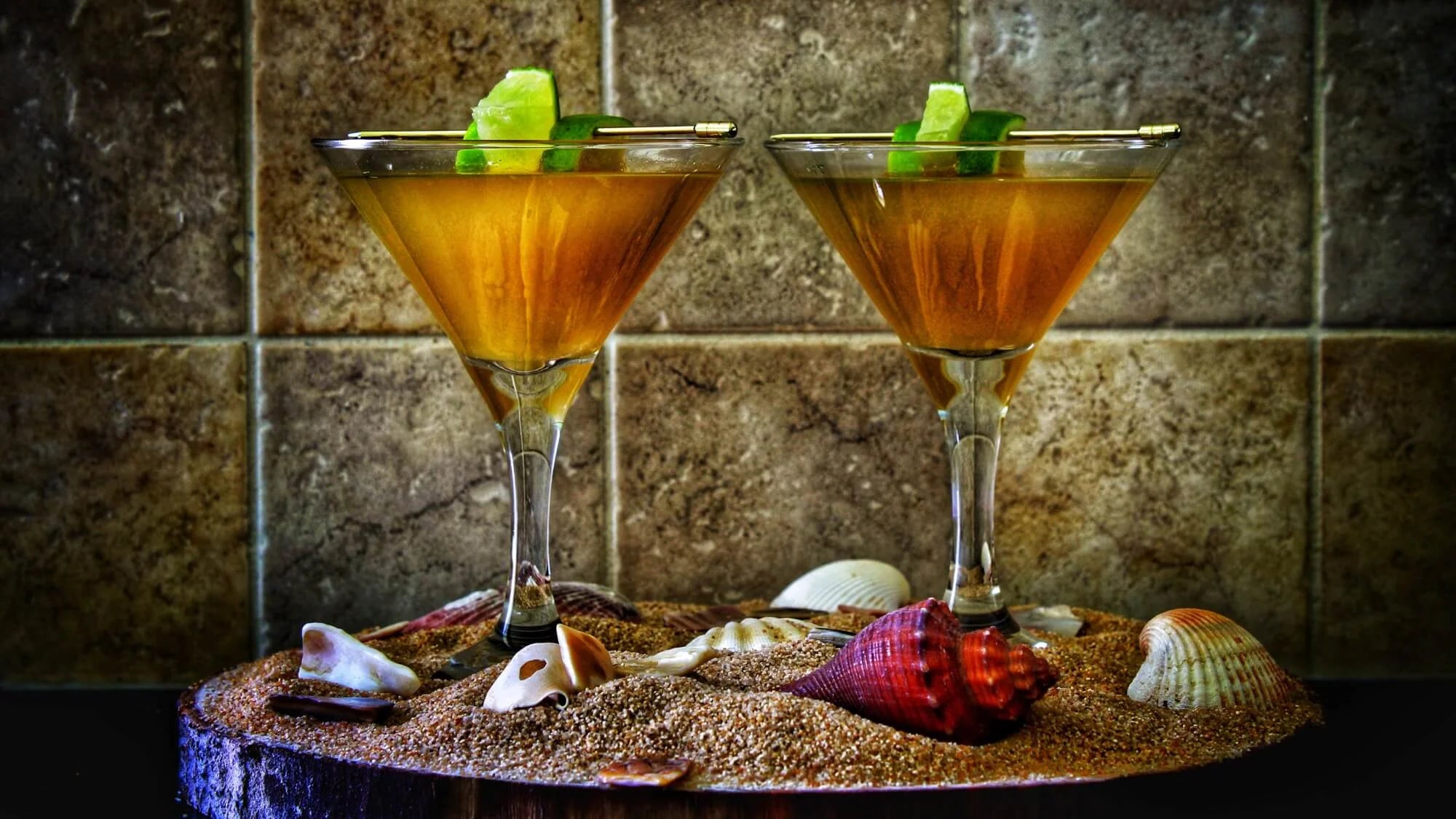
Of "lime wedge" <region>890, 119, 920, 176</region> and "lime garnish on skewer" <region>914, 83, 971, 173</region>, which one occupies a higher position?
"lime garnish on skewer" <region>914, 83, 971, 173</region>

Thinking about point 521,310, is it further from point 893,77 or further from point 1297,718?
point 1297,718

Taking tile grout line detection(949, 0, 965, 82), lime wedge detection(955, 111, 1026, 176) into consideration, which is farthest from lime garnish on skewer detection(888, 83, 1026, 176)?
tile grout line detection(949, 0, 965, 82)

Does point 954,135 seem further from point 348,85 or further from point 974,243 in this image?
point 348,85

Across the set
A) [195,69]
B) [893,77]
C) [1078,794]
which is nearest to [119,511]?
[195,69]

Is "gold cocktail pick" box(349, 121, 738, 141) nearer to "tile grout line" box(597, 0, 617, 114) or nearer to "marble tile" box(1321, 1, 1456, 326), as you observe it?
"tile grout line" box(597, 0, 617, 114)

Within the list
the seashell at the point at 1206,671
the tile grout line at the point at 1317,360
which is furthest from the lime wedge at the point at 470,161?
the tile grout line at the point at 1317,360

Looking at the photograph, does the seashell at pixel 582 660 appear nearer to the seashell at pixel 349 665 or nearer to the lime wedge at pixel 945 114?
the seashell at pixel 349 665
